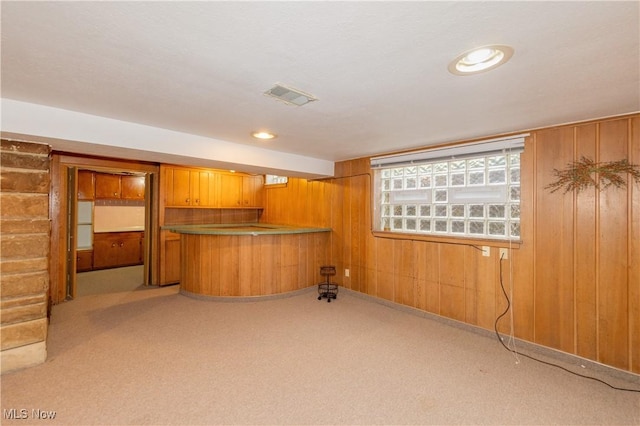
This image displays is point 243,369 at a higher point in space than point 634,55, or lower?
lower

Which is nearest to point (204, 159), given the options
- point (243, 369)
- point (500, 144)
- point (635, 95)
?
point (243, 369)

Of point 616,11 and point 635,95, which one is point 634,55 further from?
point 635,95

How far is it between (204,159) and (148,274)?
3.02 meters

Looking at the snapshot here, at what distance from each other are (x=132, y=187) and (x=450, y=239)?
275 inches

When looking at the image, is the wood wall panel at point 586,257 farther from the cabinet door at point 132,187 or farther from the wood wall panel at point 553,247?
the cabinet door at point 132,187

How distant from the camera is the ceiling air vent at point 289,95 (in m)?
1.97

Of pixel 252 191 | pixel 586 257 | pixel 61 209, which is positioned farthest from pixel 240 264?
pixel 586 257

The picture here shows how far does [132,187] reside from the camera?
6.86 m

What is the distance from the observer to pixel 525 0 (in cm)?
114

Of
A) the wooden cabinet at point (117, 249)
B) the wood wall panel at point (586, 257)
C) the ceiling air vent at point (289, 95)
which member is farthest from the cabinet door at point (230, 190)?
the wood wall panel at point (586, 257)

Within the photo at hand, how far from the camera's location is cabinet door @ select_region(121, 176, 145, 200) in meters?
6.75

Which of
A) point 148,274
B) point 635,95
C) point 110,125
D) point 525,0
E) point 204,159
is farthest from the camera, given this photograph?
point 148,274

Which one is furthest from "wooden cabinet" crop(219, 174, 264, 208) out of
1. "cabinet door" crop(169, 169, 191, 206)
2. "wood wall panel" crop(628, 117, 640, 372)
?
"wood wall panel" crop(628, 117, 640, 372)

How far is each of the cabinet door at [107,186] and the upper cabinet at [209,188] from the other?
248cm
